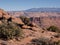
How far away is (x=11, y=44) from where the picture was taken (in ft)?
43.6

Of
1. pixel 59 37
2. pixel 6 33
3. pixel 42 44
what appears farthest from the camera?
pixel 59 37

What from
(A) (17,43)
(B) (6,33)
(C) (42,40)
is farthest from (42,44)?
(B) (6,33)

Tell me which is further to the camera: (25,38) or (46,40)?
(25,38)

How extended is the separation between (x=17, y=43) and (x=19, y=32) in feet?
4.70

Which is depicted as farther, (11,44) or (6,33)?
(6,33)

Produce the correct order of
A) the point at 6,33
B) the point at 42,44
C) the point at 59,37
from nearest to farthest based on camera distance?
the point at 42,44 → the point at 6,33 → the point at 59,37

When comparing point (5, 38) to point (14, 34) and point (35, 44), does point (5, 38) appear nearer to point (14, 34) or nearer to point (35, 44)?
point (14, 34)

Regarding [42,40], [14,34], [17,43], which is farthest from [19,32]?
[42,40]

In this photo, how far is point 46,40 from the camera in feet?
43.7

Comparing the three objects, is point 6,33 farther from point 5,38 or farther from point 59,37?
point 59,37

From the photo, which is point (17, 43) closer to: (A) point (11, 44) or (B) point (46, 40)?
(A) point (11, 44)

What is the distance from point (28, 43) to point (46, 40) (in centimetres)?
133

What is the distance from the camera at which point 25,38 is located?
49.5 ft

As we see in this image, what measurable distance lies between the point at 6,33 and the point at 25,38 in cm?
163
